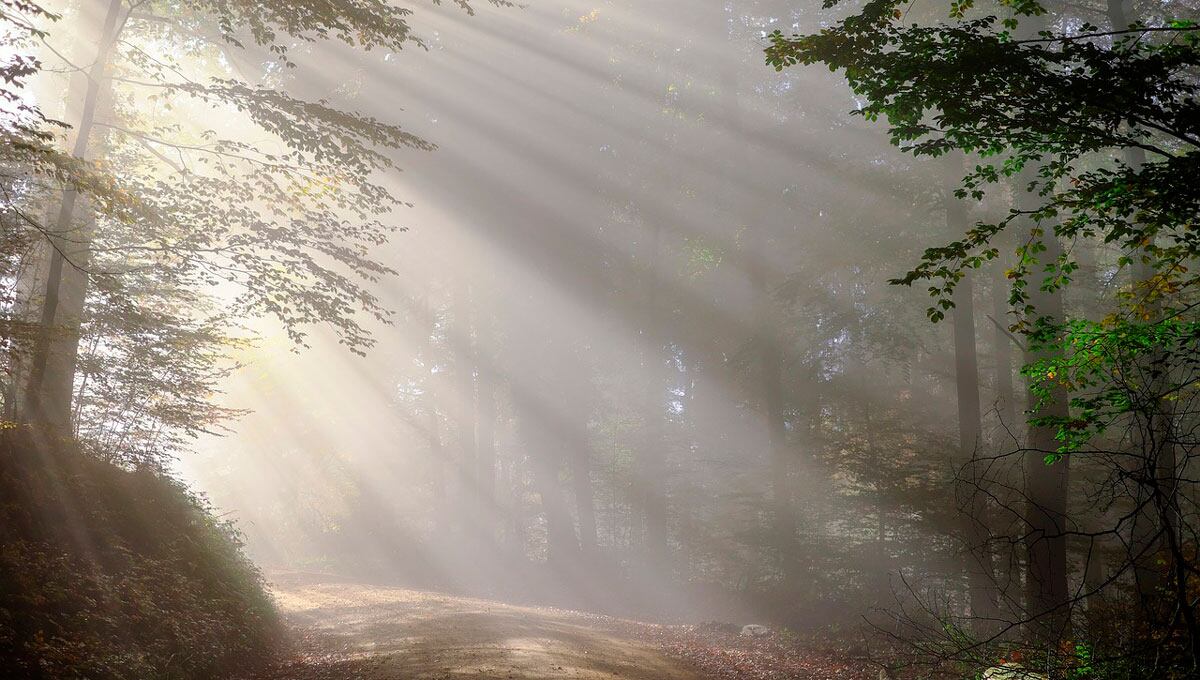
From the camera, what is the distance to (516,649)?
1073 cm

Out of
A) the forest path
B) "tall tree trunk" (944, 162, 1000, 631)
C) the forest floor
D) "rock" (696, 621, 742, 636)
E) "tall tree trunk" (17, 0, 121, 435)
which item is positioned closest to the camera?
the forest path

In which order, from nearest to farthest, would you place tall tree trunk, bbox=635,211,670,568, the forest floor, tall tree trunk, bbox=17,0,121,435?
1. the forest floor
2. tall tree trunk, bbox=17,0,121,435
3. tall tree trunk, bbox=635,211,670,568

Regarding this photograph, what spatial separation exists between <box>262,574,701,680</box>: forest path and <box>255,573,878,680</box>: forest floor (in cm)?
2

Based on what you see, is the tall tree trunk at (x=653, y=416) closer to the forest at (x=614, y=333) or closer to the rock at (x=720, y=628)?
the forest at (x=614, y=333)

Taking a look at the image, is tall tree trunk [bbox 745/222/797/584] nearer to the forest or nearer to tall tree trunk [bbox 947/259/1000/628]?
the forest

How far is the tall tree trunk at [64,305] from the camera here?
9.52 metres

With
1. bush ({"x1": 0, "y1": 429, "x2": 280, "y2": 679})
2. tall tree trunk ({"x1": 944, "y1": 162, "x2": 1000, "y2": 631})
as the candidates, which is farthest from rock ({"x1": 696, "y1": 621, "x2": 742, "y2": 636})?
bush ({"x1": 0, "y1": 429, "x2": 280, "y2": 679})

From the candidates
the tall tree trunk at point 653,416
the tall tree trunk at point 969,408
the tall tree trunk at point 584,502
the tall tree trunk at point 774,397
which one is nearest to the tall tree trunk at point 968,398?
the tall tree trunk at point 969,408

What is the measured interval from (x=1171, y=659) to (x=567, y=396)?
72.5ft

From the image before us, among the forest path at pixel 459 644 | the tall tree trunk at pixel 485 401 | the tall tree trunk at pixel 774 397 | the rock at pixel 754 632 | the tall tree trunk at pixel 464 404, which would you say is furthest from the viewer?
the tall tree trunk at pixel 464 404

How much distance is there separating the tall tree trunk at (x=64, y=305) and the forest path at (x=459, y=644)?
16.8ft

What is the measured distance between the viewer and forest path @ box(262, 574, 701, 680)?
9.29 m

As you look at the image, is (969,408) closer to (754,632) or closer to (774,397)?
(774,397)

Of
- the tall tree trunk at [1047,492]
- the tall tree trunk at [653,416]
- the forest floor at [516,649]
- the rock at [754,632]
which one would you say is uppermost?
the tall tree trunk at [653,416]
